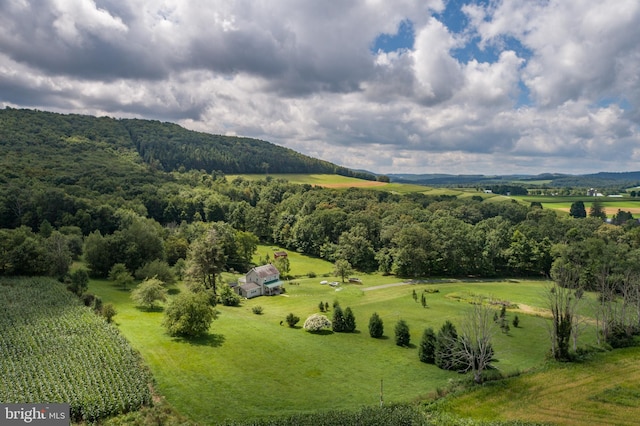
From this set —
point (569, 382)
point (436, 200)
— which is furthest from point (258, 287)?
point (436, 200)

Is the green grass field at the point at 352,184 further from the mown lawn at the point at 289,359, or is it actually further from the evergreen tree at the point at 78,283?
the evergreen tree at the point at 78,283

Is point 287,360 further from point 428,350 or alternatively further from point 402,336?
point 428,350

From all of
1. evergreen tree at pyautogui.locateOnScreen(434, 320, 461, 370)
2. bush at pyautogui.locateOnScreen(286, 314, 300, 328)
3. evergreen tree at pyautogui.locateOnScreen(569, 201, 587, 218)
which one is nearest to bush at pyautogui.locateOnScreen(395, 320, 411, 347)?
evergreen tree at pyautogui.locateOnScreen(434, 320, 461, 370)

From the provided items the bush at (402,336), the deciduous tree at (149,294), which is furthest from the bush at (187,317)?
the bush at (402,336)

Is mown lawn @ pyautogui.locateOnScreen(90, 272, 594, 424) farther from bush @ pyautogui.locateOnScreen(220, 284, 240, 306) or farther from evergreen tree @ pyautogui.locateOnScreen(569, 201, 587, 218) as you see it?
evergreen tree @ pyautogui.locateOnScreen(569, 201, 587, 218)

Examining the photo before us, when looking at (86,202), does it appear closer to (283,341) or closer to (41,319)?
(41,319)

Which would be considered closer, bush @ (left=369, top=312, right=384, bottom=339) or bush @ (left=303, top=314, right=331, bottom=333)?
bush @ (left=369, top=312, right=384, bottom=339)
